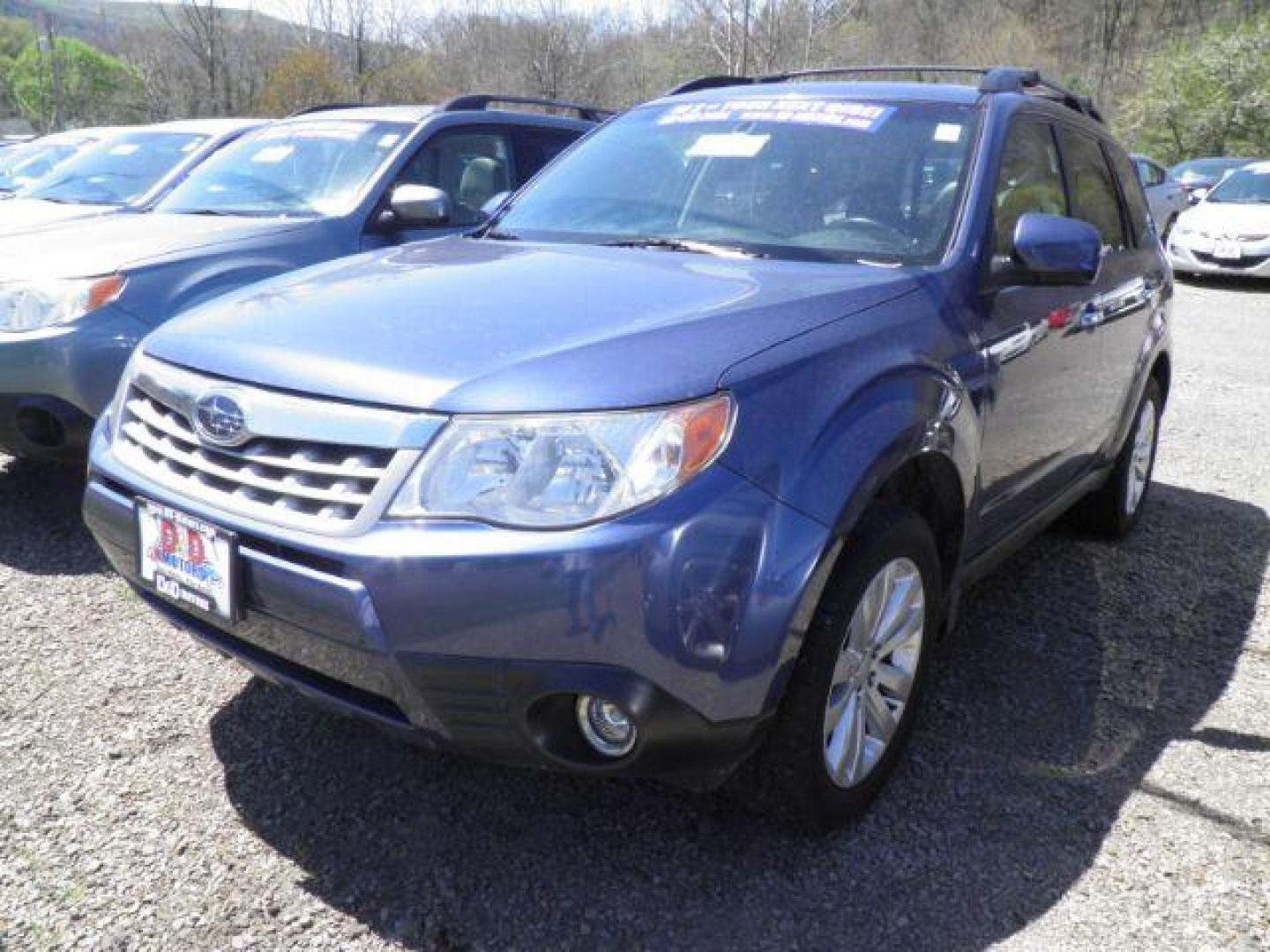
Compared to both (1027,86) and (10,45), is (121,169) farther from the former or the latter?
(10,45)

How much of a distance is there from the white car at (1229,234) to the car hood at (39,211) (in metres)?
11.7

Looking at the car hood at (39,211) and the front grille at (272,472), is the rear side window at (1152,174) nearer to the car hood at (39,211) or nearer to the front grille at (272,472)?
the car hood at (39,211)

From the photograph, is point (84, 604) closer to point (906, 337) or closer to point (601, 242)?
point (601, 242)

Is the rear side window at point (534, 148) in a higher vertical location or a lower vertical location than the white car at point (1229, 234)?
higher

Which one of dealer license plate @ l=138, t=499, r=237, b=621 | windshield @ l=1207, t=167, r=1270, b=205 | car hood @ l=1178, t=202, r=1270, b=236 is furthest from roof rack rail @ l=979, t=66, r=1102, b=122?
windshield @ l=1207, t=167, r=1270, b=205

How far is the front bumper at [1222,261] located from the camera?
42.5 feet

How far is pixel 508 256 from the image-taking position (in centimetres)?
294

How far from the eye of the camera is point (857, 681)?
2406mm

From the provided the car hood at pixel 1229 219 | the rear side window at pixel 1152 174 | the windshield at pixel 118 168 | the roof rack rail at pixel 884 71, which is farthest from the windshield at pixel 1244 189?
the windshield at pixel 118 168

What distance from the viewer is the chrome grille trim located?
198cm

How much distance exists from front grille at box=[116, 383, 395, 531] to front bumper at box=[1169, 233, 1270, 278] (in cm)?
1276

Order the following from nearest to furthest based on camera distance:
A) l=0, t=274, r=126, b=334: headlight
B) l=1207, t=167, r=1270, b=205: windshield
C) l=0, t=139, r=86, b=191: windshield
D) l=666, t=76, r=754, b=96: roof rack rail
A: l=666, t=76, r=754, b=96: roof rack rail → l=0, t=274, r=126, b=334: headlight → l=0, t=139, r=86, b=191: windshield → l=1207, t=167, r=1270, b=205: windshield

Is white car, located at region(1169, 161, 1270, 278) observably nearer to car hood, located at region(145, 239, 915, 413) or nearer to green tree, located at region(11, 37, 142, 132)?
car hood, located at region(145, 239, 915, 413)

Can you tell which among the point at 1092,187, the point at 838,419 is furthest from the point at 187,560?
the point at 1092,187
